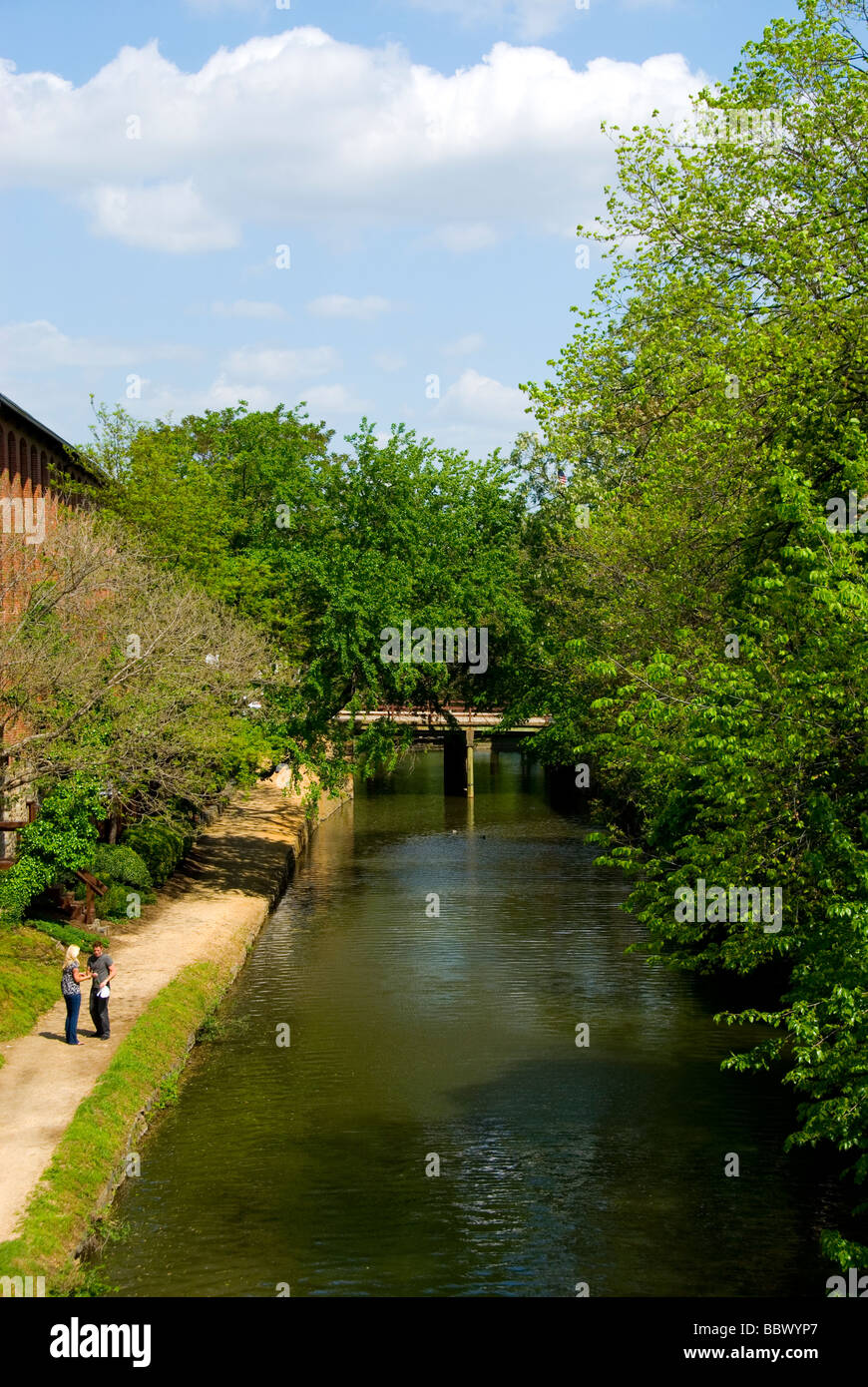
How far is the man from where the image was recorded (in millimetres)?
22094

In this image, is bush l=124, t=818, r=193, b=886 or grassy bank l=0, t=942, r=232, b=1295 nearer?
grassy bank l=0, t=942, r=232, b=1295

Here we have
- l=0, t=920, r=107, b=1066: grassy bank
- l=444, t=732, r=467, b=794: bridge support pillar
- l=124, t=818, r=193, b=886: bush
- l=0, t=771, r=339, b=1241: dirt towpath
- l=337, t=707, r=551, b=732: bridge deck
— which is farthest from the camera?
l=444, t=732, r=467, b=794: bridge support pillar

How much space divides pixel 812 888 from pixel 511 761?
8110 cm

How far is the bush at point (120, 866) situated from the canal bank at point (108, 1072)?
923 millimetres

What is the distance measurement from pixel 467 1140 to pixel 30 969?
9500mm

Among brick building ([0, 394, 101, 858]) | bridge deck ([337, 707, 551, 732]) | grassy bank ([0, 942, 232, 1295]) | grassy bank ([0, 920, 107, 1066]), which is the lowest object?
grassy bank ([0, 942, 232, 1295])

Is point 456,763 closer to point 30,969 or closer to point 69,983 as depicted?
point 30,969

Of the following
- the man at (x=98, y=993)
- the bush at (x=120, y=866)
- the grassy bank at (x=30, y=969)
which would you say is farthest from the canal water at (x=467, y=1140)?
the bush at (x=120, y=866)

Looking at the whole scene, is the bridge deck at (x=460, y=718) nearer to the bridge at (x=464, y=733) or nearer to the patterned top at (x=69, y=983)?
the bridge at (x=464, y=733)

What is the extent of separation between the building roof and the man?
17.3 metres

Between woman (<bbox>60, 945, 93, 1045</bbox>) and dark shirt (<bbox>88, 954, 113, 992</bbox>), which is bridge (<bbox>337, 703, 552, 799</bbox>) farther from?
woman (<bbox>60, 945, 93, 1045</bbox>)

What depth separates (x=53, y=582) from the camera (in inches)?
1139

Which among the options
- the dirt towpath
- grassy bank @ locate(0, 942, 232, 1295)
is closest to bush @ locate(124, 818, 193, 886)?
the dirt towpath
